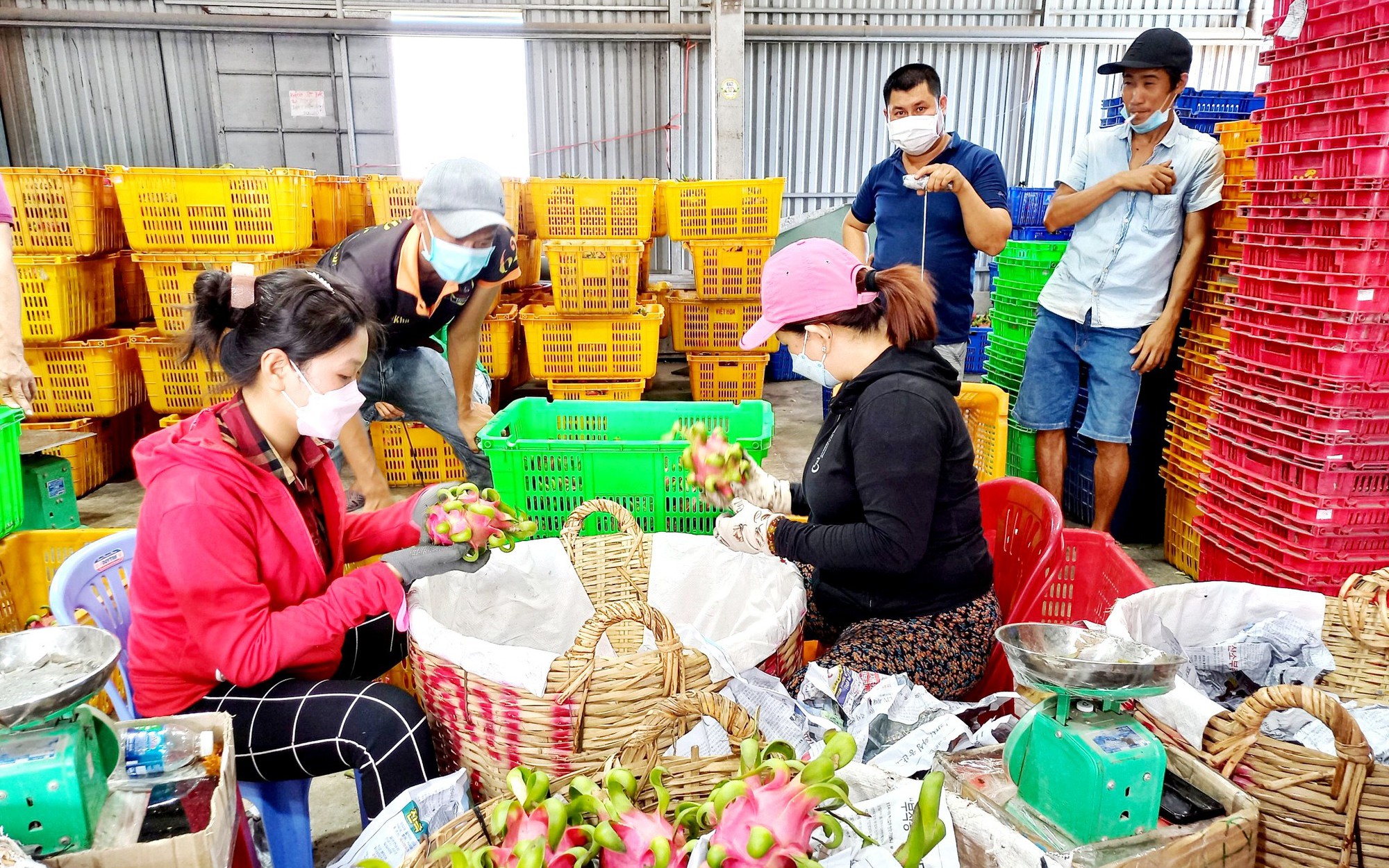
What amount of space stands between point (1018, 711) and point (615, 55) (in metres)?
9.01

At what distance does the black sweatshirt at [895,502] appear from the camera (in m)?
1.79

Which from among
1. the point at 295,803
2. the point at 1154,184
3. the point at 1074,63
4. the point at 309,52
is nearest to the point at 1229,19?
the point at 1074,63

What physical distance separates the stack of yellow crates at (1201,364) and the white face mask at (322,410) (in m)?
3.01

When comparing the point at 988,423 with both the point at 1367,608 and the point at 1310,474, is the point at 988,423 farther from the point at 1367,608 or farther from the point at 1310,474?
the point at 1367,608

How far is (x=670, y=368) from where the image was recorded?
30.5 ft

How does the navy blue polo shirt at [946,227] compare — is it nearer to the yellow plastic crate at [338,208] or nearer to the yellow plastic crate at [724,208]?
the yellow plastic crate at [724,208]

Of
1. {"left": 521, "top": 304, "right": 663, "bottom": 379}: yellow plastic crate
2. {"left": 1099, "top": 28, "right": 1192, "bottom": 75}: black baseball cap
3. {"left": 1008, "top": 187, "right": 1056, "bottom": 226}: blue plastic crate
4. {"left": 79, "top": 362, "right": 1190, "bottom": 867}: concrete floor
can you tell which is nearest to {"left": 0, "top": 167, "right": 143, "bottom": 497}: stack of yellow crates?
{"left": 79, "top": 362, "right": 1190, "bottom": 867}: concrete floor

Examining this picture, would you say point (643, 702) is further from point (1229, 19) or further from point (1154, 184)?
point (1229, 19)

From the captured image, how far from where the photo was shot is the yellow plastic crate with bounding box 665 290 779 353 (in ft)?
20.7

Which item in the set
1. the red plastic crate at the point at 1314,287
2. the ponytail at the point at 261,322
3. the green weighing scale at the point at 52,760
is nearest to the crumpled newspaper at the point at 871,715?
the green weighing scale at the point at 52,760

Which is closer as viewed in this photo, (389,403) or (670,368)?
(389,403)

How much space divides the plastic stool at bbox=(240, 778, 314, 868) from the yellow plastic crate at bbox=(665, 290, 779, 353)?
16.0 ft

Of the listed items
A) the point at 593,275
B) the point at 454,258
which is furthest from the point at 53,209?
the point at 454,258

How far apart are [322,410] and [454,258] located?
1348 mm
